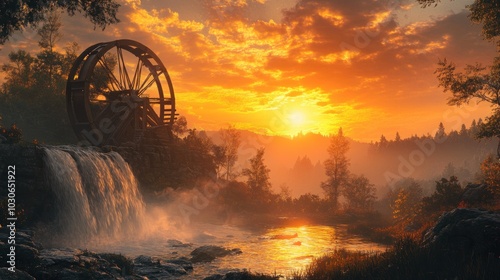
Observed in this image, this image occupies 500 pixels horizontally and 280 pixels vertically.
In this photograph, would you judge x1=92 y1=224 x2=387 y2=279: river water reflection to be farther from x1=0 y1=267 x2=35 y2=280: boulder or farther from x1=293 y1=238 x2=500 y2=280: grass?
A: x1=0 y1=267 x2=35 y2=280: boulder

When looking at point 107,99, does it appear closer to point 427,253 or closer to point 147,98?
point 147,98

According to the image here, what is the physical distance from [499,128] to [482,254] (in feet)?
37.2

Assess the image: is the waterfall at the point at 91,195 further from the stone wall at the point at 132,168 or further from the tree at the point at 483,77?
the tree at the point at 483,77

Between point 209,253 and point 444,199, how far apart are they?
19282mm

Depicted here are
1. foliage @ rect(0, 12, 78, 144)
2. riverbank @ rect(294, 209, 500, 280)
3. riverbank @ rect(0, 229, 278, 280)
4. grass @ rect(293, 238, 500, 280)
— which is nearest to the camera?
grass @ rect(293, 238, 500, 280)

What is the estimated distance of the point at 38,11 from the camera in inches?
537

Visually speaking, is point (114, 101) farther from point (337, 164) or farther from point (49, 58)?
point (337, 164)

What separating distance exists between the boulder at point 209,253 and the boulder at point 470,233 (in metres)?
9.65

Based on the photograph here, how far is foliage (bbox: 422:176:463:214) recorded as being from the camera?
25438mm

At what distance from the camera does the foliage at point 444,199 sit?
83.5 ft

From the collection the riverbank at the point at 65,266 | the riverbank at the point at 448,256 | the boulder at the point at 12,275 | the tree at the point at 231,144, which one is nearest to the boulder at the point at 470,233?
the riverbank at the point at 448,256

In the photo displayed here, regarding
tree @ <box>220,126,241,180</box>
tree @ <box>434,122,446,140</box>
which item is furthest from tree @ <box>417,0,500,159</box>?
tree @ <box>434,122,446,140</box>

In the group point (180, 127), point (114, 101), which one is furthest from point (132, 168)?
point (180, 127)

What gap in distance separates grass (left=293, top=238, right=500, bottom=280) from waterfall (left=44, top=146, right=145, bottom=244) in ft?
42.9
